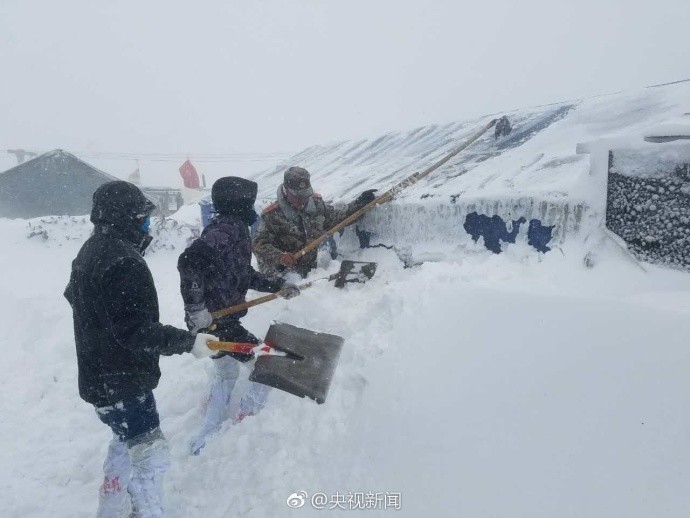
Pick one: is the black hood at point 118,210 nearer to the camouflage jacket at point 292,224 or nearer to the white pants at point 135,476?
the white pants at point 135,476

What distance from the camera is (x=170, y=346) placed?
2174 mm

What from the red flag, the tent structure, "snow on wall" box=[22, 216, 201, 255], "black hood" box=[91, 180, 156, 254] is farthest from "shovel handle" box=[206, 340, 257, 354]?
the red flag

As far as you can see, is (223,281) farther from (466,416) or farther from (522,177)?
(522,177)

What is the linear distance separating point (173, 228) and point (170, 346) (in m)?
8.07

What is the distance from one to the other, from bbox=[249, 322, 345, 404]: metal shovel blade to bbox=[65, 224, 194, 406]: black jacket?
26.4 inches

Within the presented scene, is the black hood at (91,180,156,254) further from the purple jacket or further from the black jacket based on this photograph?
the purple jacket

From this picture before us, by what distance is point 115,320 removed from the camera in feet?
6.98

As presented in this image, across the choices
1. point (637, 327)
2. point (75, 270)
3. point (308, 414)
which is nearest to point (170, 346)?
point (75, 270)

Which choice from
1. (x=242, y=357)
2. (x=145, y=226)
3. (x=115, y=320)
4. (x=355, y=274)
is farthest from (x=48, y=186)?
(x=115, y=320)

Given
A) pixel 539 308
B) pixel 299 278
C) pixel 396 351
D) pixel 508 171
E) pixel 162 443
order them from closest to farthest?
pixel 162 443 < pixel 539 308 < pixel 396 351 < pixel 508 171 < pixel 299 278

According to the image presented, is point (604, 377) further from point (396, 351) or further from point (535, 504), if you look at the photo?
point (396, 351)

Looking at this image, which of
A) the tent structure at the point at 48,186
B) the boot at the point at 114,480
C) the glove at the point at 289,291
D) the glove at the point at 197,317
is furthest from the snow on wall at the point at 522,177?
the tent structure at the point at 48,186

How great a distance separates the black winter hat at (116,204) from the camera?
2121 millimetres

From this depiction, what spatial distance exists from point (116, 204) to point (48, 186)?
80.7 ft
